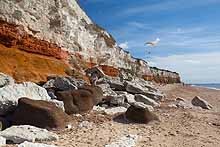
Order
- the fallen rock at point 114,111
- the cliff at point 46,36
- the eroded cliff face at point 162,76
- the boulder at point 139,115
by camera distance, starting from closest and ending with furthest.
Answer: the boulder at point 139,115, the fallen rock at point 114,111, the cliff at point 46,36, the eroded cliff face at point 162,76

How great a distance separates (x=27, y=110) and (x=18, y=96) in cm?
105

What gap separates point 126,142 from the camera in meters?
10.3

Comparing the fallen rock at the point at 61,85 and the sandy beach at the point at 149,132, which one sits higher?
the fallen rock at the point at 61,85

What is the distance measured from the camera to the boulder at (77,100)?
46.3 feet

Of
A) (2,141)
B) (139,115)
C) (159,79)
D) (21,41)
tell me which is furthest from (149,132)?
(159,79)

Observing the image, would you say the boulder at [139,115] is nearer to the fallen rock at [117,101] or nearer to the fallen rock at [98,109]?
the fallen rock at [98,109]

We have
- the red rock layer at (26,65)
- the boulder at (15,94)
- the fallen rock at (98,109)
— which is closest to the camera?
the boulder at (15,94)

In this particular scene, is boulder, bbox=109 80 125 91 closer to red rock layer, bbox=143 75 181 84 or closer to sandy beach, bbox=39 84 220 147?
sandy beach, bbox=39 84 220 147

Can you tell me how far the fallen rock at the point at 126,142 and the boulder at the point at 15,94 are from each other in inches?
141

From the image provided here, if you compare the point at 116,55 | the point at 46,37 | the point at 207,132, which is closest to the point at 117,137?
the point at 207,132

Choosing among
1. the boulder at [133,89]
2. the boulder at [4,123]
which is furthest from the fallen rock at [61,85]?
the boulder at [133,89]

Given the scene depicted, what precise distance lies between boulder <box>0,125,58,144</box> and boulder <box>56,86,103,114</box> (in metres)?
3.69

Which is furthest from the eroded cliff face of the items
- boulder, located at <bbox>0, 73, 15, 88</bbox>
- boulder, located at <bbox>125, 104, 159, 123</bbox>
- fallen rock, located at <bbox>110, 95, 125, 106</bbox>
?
boulder, located at <bbox>125, 104, 159, 123</bbox>

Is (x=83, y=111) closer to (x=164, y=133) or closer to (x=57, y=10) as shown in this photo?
(x=164, y=133)
